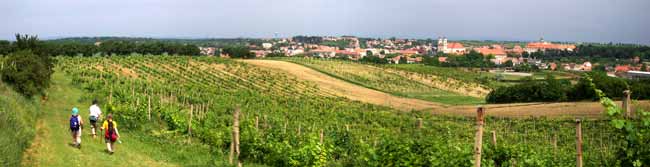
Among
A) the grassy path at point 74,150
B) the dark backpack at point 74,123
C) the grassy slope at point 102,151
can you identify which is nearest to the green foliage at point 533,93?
the grassy slope at point 102,151

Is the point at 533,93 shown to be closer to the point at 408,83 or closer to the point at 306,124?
the point at 408,83

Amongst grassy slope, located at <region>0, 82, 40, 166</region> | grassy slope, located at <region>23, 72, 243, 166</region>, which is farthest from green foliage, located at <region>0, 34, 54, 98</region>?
grassy slope, located at <region>0, 82, 40, 166</region>

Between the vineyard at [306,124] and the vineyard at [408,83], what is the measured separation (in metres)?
0.54

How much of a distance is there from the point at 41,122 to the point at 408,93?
2282 inches

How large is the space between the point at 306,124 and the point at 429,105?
33.6m

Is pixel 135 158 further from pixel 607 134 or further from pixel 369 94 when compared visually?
pixel 369 94

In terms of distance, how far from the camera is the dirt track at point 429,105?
47875mm

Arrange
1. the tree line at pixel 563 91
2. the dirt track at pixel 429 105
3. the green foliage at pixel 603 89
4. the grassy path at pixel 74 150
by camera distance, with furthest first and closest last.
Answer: the green foliage at pixel 603 89, the tree line at pixel 563 91, the dirt track at pixel 429 105, the grassy path at pixel 74 150

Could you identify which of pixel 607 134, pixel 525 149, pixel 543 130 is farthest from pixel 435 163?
pixel 543 130

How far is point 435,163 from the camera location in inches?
420

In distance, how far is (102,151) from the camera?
16.3 m

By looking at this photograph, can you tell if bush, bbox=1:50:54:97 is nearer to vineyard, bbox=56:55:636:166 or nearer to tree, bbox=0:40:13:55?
vineyard, bbox=56:55:636:166

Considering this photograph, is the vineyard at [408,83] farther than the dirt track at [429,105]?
Yes

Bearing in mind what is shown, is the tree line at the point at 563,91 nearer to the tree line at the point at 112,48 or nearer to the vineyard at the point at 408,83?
the vineyard at the point at 408,83
